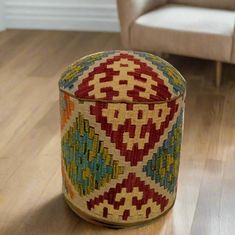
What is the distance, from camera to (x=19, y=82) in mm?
2795

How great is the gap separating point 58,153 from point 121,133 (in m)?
0.68

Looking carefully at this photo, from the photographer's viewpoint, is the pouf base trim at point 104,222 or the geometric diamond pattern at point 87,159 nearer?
the geometric diamond pattern at point 87,159

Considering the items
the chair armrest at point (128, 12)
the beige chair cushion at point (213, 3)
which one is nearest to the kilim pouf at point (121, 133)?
the chair armrest at point (128, 12)

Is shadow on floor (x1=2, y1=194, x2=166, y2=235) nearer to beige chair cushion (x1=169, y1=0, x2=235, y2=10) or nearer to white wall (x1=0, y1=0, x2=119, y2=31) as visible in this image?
beige chair cushion (x1=169, y1=0, x2=235, y2=10)

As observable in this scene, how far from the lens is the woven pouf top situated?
1.46 metres

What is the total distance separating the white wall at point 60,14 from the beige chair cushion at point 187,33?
95 centimetres

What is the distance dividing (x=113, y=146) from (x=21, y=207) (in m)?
0.48

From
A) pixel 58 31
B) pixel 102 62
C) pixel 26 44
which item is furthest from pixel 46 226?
pixel 58 31

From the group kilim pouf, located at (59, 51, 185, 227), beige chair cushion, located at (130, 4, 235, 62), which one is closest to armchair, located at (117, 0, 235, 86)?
beige chair cushion, located at (130, 4, 235, 62)

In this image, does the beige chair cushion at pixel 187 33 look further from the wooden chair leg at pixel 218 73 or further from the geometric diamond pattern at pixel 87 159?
the geometric diamond pattern at pixel 87 159

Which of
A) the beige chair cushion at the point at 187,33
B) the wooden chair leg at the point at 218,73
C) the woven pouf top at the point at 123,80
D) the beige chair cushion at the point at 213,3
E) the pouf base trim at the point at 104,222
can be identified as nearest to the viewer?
the woven pouf top at the point at 123,80

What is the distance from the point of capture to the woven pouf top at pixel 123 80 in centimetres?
146

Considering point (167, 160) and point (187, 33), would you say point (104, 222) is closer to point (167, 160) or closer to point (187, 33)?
point (167, 160)

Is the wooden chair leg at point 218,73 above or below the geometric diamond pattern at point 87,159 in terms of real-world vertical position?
below
